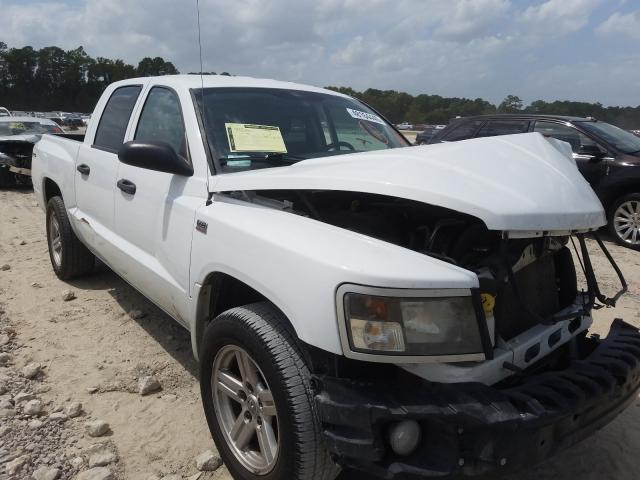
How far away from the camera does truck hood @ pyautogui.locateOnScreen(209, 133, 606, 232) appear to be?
6.13 ft

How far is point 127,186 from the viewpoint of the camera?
10.7 feet

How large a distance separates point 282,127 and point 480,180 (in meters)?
1.46

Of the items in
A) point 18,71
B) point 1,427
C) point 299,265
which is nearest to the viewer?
point 299,265

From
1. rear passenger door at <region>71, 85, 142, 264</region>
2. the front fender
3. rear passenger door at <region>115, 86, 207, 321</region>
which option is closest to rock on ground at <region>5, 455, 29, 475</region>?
rear passenger door at <region>115, 86, 207, 321</region>

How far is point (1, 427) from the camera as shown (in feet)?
8.83

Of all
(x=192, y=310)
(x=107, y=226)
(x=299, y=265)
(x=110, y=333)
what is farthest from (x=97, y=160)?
(x=299, y=265)

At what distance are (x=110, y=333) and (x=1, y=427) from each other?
4.12ft

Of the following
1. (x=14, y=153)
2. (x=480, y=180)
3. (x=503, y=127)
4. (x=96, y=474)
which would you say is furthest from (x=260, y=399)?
(x=14, y=153)

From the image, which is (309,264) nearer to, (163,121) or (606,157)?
(163,121)

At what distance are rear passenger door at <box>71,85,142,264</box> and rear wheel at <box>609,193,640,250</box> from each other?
614 cm

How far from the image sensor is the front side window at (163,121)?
3.05 metres

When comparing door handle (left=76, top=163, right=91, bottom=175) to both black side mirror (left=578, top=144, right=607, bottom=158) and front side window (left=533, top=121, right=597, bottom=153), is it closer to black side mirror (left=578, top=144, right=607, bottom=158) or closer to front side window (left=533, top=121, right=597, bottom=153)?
front side window (left=533, top=121, right=597, bottom=153)

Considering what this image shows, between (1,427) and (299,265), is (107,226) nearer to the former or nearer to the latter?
(1,427)

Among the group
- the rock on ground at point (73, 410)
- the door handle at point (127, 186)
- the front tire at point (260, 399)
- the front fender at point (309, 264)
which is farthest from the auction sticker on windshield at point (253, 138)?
the rock on ground at point (73, 410)
